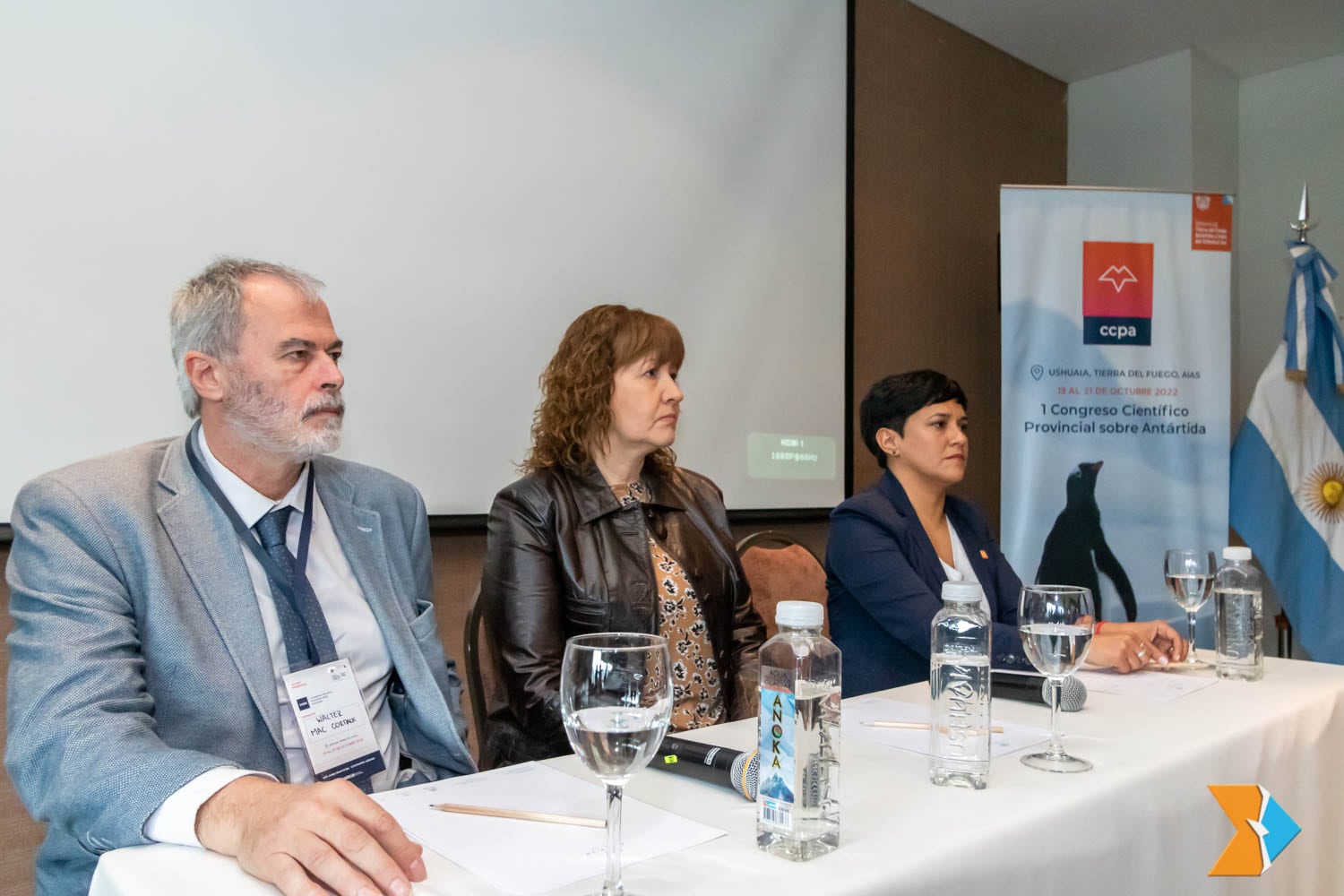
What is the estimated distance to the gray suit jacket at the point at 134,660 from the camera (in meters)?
1.09

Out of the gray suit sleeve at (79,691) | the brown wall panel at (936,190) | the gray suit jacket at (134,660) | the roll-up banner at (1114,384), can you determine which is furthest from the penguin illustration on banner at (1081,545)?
the gray suit sleeve at (79,691)

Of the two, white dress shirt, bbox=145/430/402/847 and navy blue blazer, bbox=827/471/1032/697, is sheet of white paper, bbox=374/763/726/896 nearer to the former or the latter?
white dress shirt, bbox=145/430/402/847

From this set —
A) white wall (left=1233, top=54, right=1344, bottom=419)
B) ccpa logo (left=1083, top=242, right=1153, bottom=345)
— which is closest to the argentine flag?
white wall (left=1233, top=54, right=1344, bottom=419)

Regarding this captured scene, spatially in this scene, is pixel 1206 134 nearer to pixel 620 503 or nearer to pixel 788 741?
pixel 620 503

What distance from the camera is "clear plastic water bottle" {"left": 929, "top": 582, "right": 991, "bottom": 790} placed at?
45.2 inches

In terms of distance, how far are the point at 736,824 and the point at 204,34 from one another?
2272mm

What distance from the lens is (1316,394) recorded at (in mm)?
4098

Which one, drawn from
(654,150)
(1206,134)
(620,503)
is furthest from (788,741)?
(1206,134)

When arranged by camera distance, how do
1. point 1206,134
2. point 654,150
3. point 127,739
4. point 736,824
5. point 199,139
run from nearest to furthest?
1. point 736,824
2. point 127,739
3. point 199,139
4. point 654,150
5. point 1206,134

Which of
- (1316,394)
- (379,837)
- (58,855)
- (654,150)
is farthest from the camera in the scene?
(1316,394)

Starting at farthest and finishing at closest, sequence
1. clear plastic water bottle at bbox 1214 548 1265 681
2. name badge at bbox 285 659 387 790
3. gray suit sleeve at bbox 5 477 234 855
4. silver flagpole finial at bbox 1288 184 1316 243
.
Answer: silver flagpole finial at bbox 1288 184 1316 243 → clear plastic water bottle at bbox 1214 548 1265 681 → name badge at bbox 285 659 387 790 → gray suit sleeve at bbox 5 477 234 855

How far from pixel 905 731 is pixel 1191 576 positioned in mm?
843

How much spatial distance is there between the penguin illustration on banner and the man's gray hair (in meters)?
3.16

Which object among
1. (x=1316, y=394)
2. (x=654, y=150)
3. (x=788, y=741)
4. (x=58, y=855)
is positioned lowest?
(x=58, y=855)
